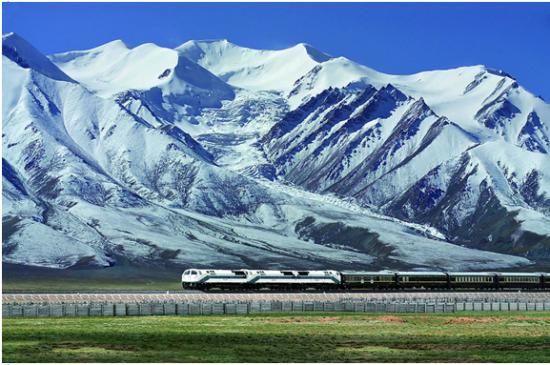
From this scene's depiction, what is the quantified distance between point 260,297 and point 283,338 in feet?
203

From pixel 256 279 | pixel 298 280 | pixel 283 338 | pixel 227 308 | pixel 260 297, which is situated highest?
pixel 256 279

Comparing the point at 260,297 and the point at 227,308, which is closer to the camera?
the point at 227,308

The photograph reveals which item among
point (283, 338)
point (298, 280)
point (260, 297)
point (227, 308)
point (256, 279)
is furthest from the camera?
point (298, 280)

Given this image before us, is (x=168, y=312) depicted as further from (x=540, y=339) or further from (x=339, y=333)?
(x=540, y=339)

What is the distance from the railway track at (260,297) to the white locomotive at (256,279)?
7233mm

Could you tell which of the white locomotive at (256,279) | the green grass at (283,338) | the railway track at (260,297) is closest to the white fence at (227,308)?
the green grass at (283,338)

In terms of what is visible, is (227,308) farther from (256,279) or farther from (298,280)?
(298,280)

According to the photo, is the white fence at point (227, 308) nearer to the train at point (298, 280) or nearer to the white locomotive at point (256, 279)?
the white locomotive at point (256, 279)

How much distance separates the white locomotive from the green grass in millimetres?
42644

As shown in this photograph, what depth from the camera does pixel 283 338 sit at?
11075 cm

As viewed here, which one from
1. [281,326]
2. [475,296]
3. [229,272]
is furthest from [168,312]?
[475,296]

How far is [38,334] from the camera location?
365ft

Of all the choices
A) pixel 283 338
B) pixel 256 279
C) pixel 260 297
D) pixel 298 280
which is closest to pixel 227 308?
pixel 260 297

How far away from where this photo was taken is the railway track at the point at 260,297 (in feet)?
519
